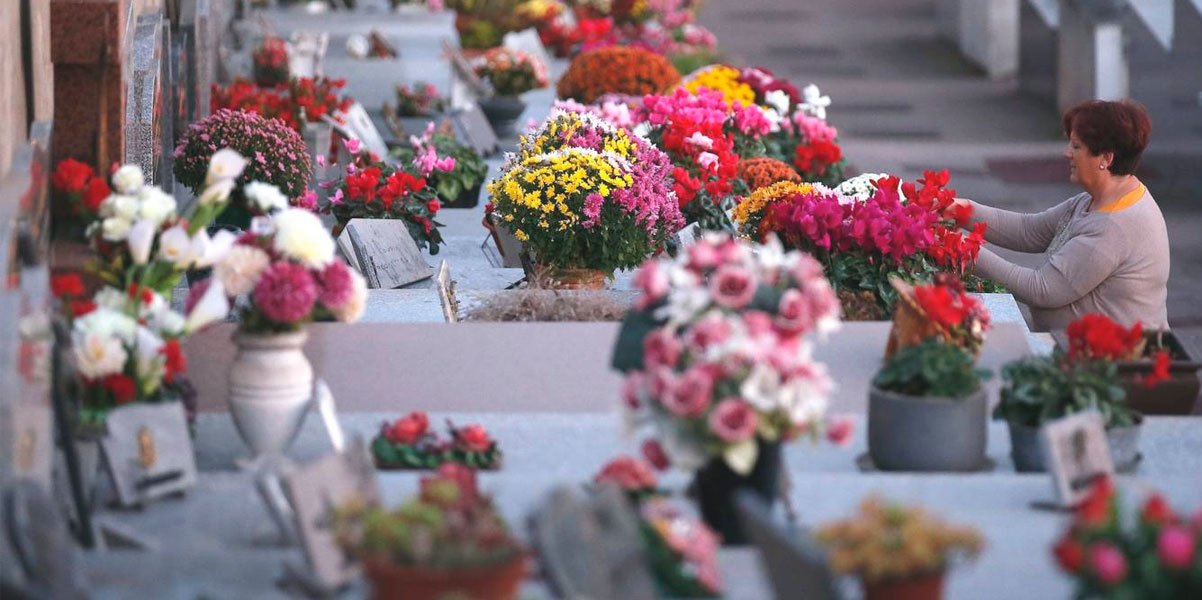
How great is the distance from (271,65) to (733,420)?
8.03 m

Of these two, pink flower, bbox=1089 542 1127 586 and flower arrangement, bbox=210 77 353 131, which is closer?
pink flower, bbox=1089 542 1127 586

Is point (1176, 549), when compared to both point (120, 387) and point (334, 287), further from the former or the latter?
point (120, 387)

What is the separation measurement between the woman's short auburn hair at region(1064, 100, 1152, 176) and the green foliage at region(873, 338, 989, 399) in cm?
154

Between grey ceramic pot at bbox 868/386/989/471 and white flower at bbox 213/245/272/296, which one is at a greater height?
white flower at bbox 213/245/272/296

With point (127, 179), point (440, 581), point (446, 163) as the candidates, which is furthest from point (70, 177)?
point (446, 163)

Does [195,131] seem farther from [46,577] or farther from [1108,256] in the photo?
[46,577]

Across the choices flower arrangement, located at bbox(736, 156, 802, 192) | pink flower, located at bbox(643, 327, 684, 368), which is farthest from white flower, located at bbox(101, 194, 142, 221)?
flower arrangement, located at bbox(736, 156, 802, 192)

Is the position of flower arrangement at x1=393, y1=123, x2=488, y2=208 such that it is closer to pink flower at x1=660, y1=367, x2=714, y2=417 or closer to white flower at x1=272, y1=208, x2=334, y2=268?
white flower at x1=272, y1=208, x2=334, y2=268

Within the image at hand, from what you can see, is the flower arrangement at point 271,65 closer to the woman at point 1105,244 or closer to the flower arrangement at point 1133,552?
the woman at point 1105,244

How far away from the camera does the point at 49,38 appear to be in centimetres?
543

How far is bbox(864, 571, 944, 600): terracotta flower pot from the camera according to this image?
3109 mm

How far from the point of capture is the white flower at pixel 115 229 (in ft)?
14.2

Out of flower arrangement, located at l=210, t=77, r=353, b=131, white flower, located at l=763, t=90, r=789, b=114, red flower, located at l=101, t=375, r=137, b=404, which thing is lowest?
flower arrangement, located at l=210, t=77, r=353, b=131

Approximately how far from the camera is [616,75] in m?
10.2
